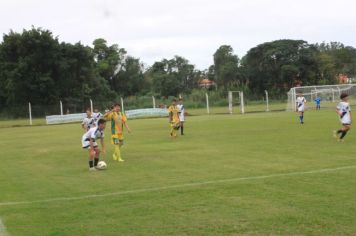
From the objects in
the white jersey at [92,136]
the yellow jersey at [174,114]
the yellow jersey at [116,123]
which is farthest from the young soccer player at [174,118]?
the white jersey at [92,136]

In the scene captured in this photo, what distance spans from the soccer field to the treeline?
154 ft

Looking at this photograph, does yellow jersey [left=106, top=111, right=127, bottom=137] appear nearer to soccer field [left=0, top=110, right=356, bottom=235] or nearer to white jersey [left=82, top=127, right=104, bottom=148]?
soccer field [left=0, top=110, right=356, bottom=235]

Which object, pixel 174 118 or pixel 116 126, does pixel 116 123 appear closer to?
pixel 116 126

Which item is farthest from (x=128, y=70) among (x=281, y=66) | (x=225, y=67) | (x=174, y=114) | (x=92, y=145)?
(x=92, y=145)

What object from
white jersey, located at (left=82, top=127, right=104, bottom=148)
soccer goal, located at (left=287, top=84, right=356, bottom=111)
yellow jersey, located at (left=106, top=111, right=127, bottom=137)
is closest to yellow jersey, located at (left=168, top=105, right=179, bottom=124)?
yellow jersey, located at (left=106, top=111, right=127, bottom=137)

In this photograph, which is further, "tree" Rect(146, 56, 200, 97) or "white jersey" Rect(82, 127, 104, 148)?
"tree" Rect(146, 56, 200, 97)

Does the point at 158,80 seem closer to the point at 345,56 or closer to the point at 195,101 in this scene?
the point at 195,101

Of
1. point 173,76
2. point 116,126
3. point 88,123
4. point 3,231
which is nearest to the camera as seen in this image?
point 3,231

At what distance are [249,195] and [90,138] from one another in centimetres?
600

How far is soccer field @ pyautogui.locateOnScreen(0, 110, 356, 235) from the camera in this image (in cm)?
732

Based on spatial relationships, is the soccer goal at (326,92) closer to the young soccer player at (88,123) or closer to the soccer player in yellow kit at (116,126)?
the young soccer player at (88,123)

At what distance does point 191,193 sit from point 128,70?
9161 cm

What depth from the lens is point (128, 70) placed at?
328 feet

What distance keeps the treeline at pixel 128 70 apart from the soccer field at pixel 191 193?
154 feet
